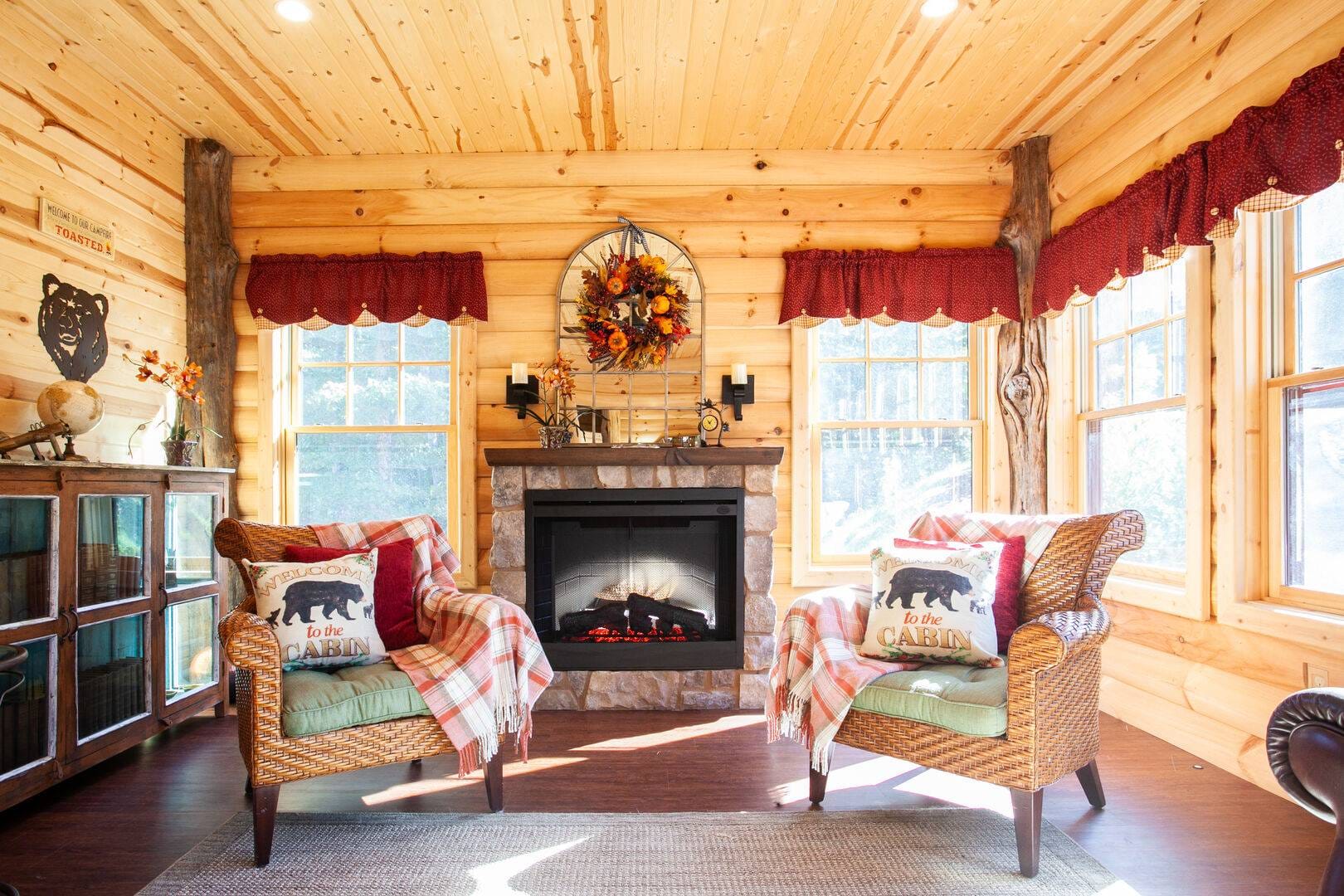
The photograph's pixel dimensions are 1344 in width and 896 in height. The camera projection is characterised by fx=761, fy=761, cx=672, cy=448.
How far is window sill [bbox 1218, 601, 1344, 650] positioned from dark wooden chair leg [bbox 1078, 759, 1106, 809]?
0.76m

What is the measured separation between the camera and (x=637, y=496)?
346cm

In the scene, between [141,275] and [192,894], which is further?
[141,275]

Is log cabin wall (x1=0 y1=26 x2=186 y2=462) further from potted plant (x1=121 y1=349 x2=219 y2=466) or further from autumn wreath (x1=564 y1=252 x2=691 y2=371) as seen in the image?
autumn wreath (x1=564 y1=252 x2=691 y2=371)

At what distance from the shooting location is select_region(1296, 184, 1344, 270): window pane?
2.40 m

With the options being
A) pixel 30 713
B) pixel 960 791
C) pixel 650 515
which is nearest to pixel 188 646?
pixel 30 713

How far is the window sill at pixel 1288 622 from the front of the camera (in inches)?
89.4

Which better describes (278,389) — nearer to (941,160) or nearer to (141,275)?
(141,275)

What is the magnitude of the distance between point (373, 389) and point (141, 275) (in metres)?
1.08

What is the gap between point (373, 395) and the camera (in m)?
3.90

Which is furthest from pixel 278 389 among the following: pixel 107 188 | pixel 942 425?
pixel 942 425

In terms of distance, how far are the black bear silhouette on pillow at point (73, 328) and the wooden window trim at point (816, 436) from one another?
9.93 feet

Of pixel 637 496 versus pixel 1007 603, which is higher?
pixel 637 496

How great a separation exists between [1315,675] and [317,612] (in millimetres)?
3077

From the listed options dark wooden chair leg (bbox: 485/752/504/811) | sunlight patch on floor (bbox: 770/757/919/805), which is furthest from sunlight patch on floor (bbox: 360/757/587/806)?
sunlight patch on floor (bbox: 770/757/919/805)
